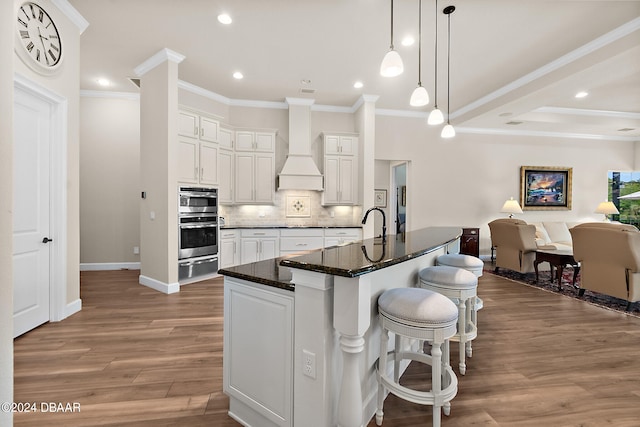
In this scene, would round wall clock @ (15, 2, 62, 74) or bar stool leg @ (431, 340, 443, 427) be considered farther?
round wall clock @ (15, 2, 62, 74)

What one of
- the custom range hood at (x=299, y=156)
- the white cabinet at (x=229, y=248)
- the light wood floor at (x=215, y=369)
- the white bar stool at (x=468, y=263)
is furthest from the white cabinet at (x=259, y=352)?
the custom range hood at (x=299, y=156)

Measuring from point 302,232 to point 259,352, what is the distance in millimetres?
3843

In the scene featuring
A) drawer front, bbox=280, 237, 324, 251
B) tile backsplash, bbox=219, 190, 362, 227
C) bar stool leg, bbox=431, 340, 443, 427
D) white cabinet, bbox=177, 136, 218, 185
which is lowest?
bar stool leg, bbox=431, 340, 443, 427

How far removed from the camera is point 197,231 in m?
4.61

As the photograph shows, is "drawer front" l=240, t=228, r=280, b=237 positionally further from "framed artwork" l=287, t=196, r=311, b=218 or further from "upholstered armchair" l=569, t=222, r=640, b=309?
"upholstered armchair" l=569, t=222, r=640, b=309

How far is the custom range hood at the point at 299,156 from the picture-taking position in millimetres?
5637

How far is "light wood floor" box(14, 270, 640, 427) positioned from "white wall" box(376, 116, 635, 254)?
3.45 m

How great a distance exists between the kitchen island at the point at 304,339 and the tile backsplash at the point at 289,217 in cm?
417

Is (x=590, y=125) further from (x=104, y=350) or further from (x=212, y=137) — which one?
(x=104, y=350)

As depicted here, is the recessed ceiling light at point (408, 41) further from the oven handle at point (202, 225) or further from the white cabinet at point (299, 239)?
the oven handle at point (202, 225)

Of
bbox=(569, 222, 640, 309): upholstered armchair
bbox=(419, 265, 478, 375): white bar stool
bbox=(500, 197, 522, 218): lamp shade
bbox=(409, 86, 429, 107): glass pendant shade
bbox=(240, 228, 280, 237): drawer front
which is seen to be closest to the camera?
bbox=(419, 265, 478, 375): white bar stool

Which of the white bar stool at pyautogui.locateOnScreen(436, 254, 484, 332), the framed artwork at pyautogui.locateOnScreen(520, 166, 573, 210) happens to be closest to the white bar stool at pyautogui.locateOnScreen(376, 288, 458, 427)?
the white bar stool at pyautogui.locateOnScreen(436, 254, 484, 332)

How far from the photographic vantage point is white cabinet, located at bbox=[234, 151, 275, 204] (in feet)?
18.1

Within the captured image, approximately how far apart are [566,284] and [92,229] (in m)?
8.29
